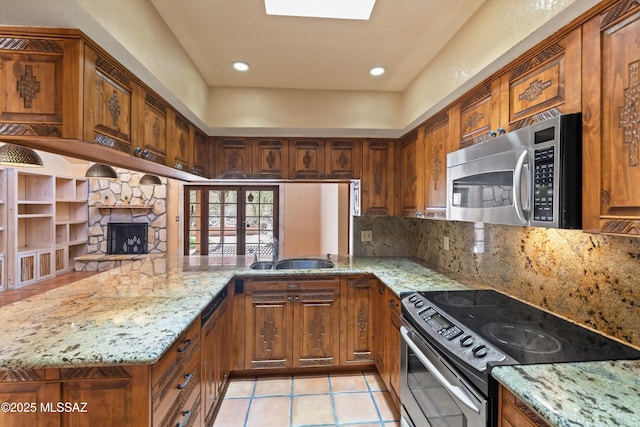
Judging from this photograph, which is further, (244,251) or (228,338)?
(244,251)

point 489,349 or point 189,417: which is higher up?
Result: point 489,349

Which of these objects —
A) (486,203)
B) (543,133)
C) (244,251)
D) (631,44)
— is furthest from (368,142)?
(244,251)

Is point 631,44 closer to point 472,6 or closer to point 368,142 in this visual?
point 472,6

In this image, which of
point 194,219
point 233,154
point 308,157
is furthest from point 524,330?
point 194,219

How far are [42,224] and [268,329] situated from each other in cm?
551

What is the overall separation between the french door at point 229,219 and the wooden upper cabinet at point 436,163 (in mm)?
3831

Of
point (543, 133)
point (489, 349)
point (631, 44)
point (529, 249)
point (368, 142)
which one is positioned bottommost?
point (489, 349)

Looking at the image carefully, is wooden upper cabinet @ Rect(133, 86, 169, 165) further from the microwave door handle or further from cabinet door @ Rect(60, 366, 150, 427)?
the microwave door handle

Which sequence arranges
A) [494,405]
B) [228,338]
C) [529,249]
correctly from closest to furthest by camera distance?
[494,405]
[529,249]
[228,338]

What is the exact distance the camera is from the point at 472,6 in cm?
152

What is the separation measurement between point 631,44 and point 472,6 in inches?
34.1

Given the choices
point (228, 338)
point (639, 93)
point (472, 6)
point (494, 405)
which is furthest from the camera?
point (228, 338)

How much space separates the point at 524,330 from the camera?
1.32 meters

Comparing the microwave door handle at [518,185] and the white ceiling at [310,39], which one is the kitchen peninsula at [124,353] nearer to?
the microwave door handle at [518,185]
